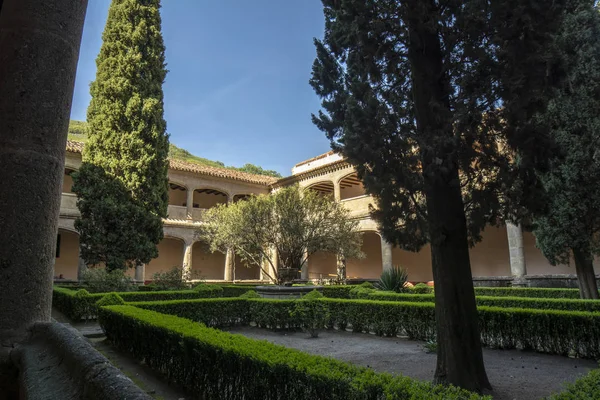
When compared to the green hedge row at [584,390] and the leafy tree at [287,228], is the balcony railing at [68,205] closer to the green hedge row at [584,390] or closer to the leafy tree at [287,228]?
the leafy tree at [287,228]

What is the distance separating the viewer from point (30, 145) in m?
1.62

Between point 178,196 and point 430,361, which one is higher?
point 178,196

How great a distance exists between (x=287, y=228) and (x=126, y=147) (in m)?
7.07

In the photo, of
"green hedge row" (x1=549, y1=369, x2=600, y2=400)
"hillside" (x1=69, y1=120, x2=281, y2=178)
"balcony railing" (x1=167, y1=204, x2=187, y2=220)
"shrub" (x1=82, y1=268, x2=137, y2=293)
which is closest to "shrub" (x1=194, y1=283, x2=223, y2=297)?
"shrub" (x1=82, y1=268, x2=137, y2=293)

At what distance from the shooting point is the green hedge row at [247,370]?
99.9 inches

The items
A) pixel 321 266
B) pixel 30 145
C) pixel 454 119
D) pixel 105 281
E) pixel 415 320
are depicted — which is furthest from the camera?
pixel 321 266

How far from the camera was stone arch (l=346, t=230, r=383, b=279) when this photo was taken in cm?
2277

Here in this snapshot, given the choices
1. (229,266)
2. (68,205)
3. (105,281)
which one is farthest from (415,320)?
(68,205)

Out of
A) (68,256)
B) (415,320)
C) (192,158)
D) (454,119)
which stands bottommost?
(415,320)

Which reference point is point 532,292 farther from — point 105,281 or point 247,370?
point 105,281

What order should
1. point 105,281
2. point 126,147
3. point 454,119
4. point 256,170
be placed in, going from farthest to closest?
1. point 256,170
2. point 126,147
3. point 105,281
4. point 454,119

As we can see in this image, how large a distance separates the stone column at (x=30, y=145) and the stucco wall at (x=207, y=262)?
23295 mm

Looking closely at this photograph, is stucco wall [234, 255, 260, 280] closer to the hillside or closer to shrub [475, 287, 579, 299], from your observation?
shrub [475, 287, 579, 299]

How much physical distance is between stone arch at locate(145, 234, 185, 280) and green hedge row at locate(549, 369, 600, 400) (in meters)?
22.7
